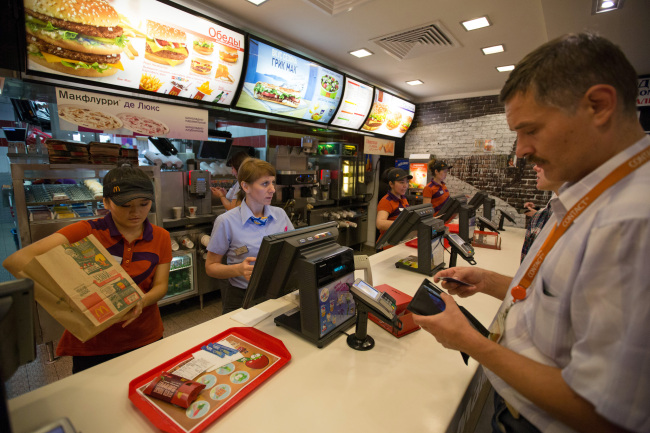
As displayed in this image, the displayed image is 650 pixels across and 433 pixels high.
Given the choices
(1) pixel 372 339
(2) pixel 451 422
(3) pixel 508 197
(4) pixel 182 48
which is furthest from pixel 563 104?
(3) pixel 508 197

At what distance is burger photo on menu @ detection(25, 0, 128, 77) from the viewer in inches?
88.7

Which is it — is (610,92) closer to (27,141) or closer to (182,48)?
(182,48)

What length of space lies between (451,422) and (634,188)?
0.86m

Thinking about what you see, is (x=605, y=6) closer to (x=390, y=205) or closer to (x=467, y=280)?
(x=390, y=205)

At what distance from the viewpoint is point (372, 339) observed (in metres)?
1.43

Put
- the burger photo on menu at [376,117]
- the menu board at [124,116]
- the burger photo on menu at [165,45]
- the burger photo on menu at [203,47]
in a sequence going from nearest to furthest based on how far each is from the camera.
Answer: the menu board at [124,116] → the burger photo on menu at [165,45] → the burger photo on menu at [203,47] → the burger photo on menu at [376,117]

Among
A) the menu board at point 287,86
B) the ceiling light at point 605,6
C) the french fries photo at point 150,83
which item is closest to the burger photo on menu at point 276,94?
the menu board at point 287,86

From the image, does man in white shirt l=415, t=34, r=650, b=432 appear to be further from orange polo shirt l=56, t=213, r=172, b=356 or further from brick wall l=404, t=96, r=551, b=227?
brick wall l=404, t=96, r=551, b=227

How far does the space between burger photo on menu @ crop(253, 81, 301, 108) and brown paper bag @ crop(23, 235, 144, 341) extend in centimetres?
300

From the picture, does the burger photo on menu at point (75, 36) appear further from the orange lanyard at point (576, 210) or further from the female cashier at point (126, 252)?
the orange lanyard at point (576, 210)

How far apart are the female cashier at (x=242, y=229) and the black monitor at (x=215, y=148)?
8.00ft

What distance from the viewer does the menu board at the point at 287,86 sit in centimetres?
358

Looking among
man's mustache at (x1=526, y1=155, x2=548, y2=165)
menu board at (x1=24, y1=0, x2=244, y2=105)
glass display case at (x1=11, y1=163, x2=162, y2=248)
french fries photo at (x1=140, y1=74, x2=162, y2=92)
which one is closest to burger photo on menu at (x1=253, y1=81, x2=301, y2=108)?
menu board at (x1=24, y1=0, x2=244, y2=105)

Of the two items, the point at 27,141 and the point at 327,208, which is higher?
the point at 27,141
